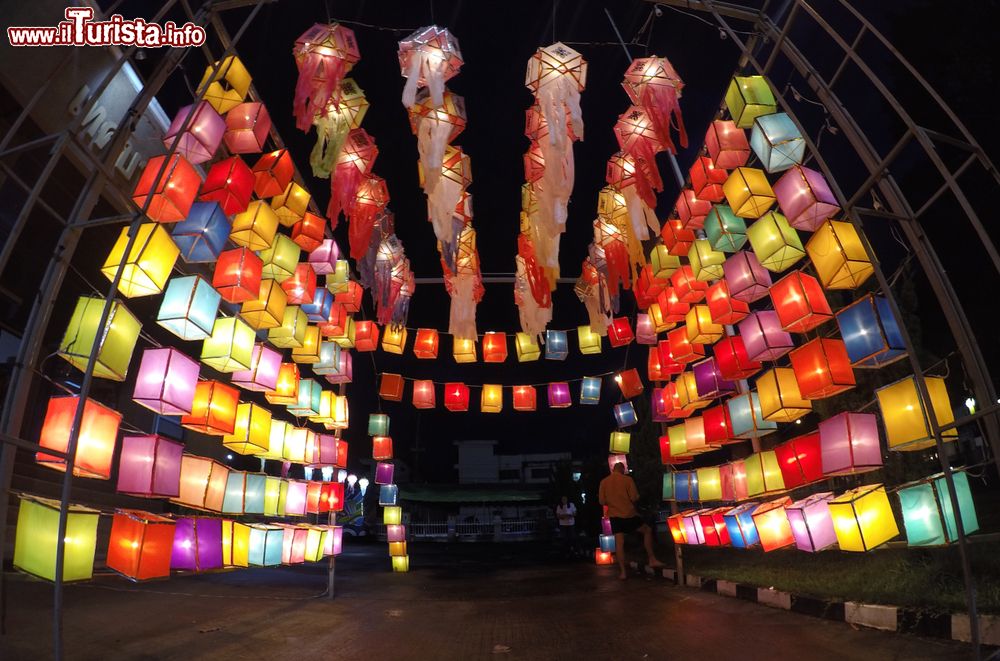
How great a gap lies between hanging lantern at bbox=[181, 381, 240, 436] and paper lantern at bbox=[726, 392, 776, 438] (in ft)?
20.0

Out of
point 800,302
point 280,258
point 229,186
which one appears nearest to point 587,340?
point 800,302

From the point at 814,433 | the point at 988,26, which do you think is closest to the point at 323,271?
the point at 814,433

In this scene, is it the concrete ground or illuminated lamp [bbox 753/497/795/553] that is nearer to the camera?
A: the concrete ground

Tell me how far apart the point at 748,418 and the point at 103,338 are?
6.86 metres

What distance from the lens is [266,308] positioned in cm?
639

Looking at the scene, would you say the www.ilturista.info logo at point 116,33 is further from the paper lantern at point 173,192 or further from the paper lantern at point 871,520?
the paper lantern at point 871,520

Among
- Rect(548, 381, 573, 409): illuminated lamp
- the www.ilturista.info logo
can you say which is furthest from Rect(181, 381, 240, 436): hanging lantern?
Rect(548, 381, 573, 409): illuminated lamp

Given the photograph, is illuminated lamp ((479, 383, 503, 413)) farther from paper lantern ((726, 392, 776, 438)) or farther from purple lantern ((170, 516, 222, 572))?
purple lantern ((170, 516, 222, 572))

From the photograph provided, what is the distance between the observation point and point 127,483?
4.69 metres

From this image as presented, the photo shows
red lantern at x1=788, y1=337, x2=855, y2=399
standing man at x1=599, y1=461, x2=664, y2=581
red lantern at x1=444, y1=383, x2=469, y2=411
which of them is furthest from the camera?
red lantern at x1=444, y1=383, x2=469, y2=411

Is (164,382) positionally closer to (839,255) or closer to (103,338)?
(103,338)

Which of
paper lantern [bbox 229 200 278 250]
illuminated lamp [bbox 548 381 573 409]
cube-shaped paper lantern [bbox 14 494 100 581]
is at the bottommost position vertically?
cube-shaped paper lantern [bbox 14 494 100 581]

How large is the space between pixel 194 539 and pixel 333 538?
12.1 feet

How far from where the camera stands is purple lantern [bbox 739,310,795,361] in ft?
20.6
